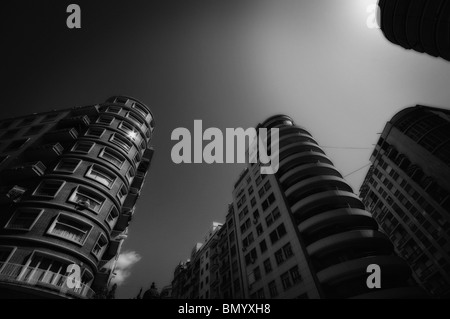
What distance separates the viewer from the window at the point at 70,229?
614 inches

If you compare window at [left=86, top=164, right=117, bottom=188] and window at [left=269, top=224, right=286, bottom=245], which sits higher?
window at [left=86, top=164, right=117, bottom=188]

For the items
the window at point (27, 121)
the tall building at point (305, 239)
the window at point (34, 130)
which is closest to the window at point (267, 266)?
the tall building at point (305, 239)

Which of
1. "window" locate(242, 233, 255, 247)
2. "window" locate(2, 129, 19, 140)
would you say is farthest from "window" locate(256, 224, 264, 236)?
"window" locate(2, 129, 19, 140)

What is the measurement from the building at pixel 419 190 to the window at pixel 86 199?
41.2 m

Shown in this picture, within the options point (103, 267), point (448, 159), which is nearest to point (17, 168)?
point (103, 267)

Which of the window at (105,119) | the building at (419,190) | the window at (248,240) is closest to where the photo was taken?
the window at (105,119)

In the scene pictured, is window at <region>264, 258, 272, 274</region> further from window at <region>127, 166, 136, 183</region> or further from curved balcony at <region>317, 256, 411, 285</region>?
window at <region>127, 166, 136, 183</region>

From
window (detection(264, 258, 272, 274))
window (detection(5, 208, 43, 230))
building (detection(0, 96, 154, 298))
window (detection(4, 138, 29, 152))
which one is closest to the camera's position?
building (detection(0, 96, 154, 298))

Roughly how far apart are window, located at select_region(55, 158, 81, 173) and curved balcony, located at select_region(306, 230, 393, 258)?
2274 cm

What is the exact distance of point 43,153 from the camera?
67.0 ft

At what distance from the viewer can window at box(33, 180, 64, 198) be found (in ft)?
56.7

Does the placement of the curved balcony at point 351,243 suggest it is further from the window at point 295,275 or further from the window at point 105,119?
the window at point 105,119

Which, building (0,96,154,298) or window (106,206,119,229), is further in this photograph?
window (106,206,119,229)

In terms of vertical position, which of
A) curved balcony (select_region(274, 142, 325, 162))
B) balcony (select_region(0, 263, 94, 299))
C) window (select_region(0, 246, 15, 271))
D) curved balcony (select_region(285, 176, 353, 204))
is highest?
curved balcony (select_region(274, 142, 325, 162))
